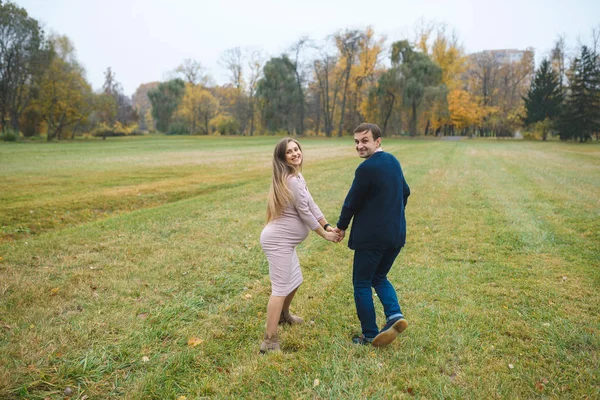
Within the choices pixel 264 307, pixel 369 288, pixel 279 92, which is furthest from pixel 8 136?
pixel 369 288

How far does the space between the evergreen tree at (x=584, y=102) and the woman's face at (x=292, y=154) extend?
47.0m

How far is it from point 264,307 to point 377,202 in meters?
1.87

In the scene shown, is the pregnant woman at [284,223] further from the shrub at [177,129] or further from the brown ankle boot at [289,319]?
the shrub at [177,129]

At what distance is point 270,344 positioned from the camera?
3.11 metres

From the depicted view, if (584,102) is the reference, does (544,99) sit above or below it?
above

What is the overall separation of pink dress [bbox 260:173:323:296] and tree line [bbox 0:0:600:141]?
136 feet

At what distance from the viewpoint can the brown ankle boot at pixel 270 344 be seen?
310cm

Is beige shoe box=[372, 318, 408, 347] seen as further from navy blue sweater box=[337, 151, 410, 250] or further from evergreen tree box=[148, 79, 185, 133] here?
evergreen tree box=[148, 79, 185, 133]

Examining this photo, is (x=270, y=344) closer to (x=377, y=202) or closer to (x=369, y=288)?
(x=369, y=288)

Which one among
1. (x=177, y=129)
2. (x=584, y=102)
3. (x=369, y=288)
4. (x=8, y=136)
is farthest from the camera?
(x=177, y=129)

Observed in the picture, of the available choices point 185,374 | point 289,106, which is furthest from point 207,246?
point 289,106

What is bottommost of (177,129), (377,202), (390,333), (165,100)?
(390,333)

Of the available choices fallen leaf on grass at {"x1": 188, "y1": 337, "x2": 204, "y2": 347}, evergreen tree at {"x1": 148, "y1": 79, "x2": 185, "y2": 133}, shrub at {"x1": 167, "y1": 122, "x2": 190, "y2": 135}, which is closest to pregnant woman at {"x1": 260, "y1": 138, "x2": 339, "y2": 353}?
fallen leaf on grass at {"x1": 188, "y1": 337, "x2": 204, "y2": 347}

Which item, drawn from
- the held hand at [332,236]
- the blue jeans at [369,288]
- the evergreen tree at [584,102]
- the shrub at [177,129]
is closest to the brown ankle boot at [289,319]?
the blue jeans at [369,288]
